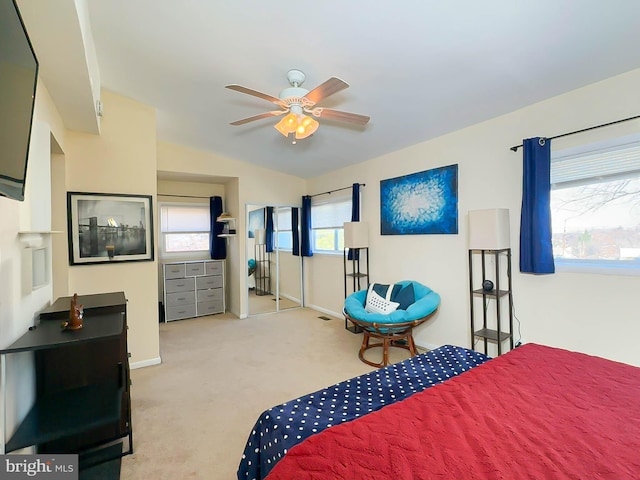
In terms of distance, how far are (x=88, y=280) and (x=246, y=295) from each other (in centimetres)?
240

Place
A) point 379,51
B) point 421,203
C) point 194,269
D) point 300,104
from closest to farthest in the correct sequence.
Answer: point 379,51
point 300,104
point 421,203
point 194,269

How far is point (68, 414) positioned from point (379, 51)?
3.03 meters

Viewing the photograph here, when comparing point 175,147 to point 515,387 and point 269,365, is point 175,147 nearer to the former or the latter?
point 269,365

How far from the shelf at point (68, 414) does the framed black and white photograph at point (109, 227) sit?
1.72 meters

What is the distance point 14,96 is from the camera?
3.50 feet

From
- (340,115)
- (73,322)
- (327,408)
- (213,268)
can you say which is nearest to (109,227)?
(73,322)

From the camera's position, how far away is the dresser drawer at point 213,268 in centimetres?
539

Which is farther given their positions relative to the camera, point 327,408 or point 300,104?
point 300,104

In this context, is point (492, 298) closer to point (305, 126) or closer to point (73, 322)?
point (305, 126)

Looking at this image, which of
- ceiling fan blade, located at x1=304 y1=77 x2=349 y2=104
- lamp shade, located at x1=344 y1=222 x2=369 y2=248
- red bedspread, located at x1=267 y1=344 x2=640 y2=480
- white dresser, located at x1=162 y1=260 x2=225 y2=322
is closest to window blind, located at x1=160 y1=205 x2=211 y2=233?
white dresser, located at x1=162 y1=260 x2=225 y2=322

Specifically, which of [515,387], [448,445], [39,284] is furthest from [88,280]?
[515,387]

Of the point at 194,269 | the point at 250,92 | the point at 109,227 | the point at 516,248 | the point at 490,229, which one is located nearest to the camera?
the point at 250,92

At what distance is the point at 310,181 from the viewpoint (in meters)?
5.75
